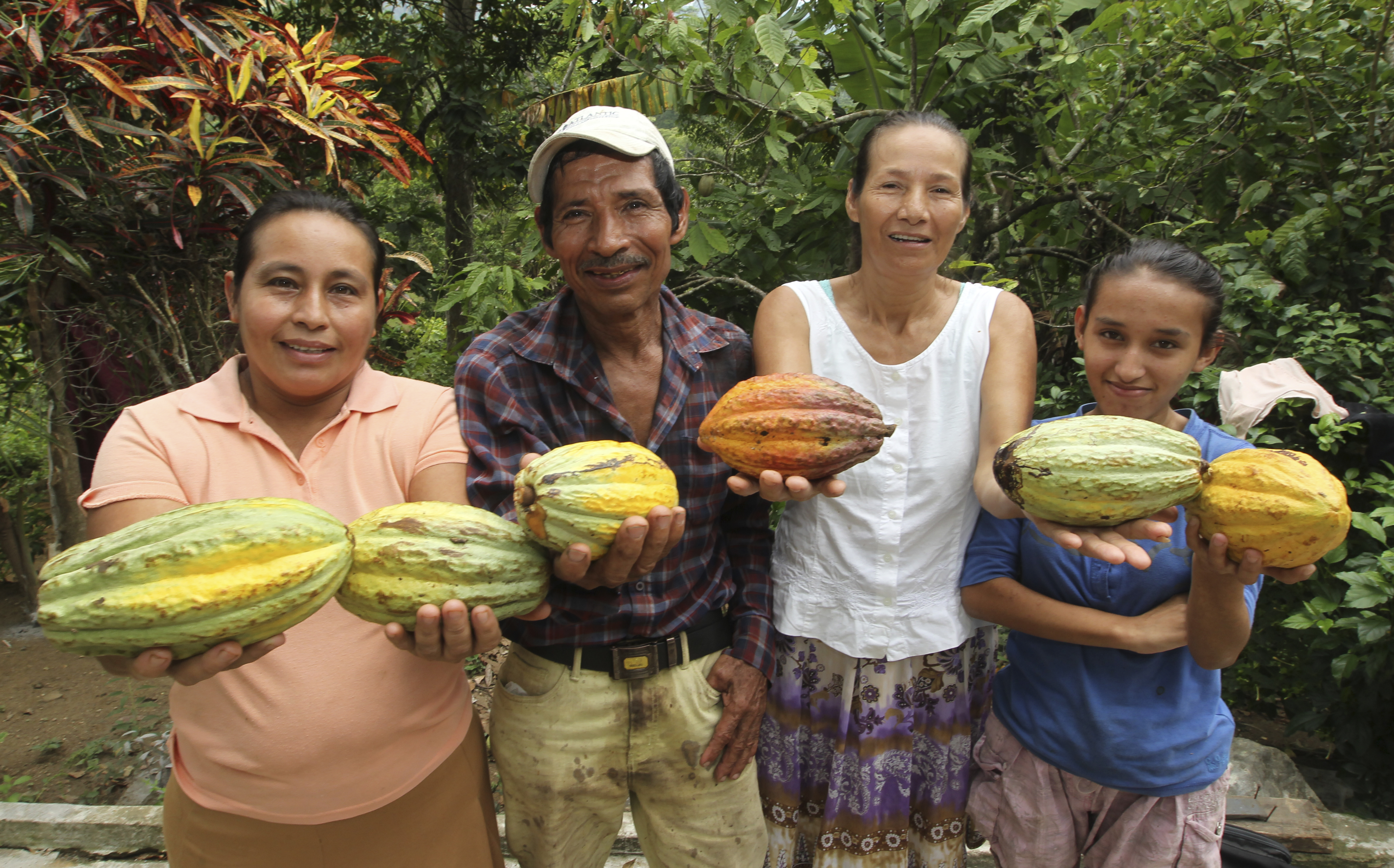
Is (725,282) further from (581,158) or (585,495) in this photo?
(585,495)

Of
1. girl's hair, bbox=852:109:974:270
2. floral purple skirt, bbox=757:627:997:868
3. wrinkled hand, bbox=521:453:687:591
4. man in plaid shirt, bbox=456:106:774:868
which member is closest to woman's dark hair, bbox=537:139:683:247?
man in plaid shirt, bbox=456:106:774:868

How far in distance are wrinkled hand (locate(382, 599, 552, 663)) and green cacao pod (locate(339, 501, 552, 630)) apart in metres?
0.02

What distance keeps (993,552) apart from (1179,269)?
0.78m

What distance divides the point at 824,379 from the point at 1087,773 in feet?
3.63

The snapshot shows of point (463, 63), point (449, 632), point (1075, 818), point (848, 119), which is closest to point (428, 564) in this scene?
point (449, 632)

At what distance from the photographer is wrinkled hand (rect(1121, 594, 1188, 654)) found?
5.61 feet

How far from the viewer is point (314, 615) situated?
5.27ft

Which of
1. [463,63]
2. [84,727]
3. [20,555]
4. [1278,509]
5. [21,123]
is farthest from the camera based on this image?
[463,63]

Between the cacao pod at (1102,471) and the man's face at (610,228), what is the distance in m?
0.94

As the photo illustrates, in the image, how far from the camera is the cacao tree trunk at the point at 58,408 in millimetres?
3256

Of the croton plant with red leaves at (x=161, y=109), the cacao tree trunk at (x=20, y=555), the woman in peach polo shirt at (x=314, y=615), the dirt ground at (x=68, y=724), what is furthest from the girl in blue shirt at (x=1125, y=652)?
the cacao tree trunk at (x=20, y=555)

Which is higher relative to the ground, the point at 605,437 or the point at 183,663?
the point at 605,437

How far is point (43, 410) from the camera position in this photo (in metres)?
4.00

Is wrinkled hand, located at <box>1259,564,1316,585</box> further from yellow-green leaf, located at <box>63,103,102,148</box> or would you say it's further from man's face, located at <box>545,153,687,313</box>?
yellow-green leaf, located at <box>63,103,102,148</box>
